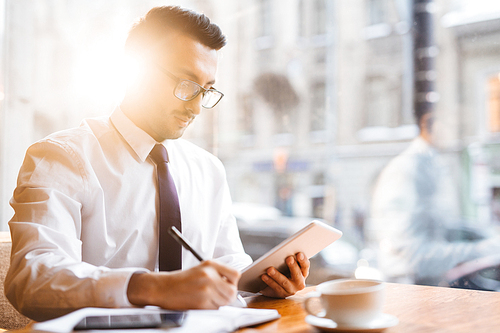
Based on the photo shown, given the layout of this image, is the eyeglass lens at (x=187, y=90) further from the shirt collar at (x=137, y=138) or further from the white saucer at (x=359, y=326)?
the white saucer at (x=359, y=326)

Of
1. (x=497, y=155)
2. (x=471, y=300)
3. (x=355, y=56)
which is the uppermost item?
(x=355, y=56)

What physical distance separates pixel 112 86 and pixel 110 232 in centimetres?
203

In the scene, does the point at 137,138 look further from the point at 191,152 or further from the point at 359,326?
the point at 359,326

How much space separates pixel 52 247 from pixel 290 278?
1.69ft

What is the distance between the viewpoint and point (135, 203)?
112 cm

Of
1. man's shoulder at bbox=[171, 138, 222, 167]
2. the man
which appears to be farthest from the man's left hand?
man's shoulder at bbox=[171, 138, 222, 167]

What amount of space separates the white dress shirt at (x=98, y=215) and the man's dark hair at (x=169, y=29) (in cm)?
22

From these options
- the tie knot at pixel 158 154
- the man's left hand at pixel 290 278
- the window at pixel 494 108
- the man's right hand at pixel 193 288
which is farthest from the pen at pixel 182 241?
the window at pixel 494 108

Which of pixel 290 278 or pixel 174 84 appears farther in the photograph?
pixel 174 84

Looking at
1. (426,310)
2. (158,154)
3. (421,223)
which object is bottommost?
(421,223)

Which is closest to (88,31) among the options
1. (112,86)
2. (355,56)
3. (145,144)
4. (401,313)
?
(112,86)

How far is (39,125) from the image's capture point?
8.93 ft

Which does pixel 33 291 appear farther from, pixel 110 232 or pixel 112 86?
pixel 112 86

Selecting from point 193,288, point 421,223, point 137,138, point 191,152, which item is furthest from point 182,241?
point 421,223
